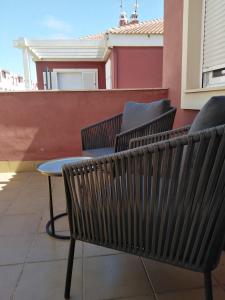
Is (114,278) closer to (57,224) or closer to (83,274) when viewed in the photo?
(83,274)

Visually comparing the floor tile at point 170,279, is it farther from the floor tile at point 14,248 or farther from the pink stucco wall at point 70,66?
the pink stucco wall at point 70,66

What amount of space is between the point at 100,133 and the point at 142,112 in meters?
0.56

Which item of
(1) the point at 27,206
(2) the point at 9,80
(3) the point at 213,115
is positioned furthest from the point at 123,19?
(2) the point at 9,80

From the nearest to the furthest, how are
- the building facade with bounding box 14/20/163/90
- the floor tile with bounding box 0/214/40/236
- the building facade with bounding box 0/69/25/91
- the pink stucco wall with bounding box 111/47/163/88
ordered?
the floor tile with bounding box 0/214/40/236
the building facade with bounding box 14/20/163/90
the pink stucco wall with bounding box 111/47/163/88
the building facade with bounding box 0/69/25/91

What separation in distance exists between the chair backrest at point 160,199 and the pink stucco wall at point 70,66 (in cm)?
946

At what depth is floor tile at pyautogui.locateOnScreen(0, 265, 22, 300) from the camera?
1.40 meters

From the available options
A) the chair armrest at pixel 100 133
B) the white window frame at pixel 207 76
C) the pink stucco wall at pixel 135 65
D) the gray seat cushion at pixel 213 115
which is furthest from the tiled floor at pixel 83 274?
the pink stucco wall at pixel 135 65

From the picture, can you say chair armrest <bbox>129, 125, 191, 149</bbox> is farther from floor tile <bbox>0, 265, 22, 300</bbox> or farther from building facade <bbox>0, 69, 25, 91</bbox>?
building facade <bbox>0, 69, 25, 91</bbox>

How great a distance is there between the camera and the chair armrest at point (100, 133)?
2.90 m

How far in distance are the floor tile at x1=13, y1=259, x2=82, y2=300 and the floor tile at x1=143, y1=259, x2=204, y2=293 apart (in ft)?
1.40

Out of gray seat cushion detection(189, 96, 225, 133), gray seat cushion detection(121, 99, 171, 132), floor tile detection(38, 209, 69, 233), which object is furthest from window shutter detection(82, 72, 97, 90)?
gray seat cushion detection(189, 96, 225, 133)

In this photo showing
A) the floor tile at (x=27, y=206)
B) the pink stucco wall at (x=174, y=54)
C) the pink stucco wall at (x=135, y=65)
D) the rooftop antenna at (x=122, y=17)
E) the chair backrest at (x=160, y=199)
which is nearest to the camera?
the chair backrest at (x=160, y=199)

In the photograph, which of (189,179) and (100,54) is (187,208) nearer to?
(189,179)

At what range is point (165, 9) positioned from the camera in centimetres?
356
